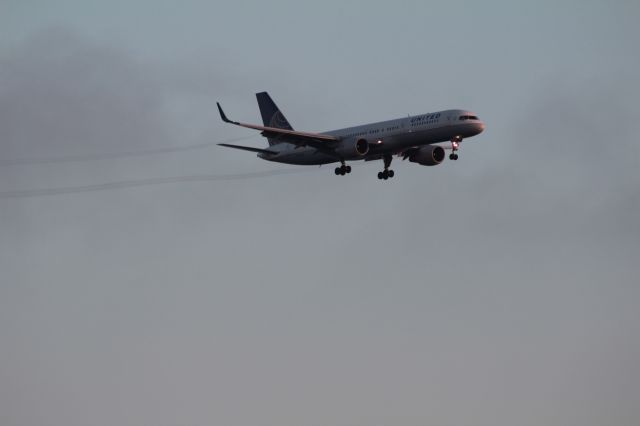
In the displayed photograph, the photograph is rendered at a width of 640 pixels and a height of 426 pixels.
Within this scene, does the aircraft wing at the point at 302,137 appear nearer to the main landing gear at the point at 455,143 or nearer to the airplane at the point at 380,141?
the airplane at the point at 380,141

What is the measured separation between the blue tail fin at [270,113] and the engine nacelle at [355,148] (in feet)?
48.5

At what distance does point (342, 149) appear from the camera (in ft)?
324

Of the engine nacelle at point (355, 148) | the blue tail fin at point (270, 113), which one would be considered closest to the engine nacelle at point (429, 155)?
the engine nacelle at point (355, 148)

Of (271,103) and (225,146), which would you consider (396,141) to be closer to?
(225,146)

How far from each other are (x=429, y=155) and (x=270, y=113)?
19.2m

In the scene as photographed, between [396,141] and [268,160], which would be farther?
[268,160]

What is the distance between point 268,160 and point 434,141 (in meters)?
17.0

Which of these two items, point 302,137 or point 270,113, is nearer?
point 302,137

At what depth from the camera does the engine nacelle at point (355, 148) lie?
97.5 metres

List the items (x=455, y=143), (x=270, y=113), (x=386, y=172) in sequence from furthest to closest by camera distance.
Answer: (x=270, y=113), (x=386, y=172), (x=455, y=143)

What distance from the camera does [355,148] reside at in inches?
3839

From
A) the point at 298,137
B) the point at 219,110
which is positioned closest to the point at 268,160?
the point at 298,137

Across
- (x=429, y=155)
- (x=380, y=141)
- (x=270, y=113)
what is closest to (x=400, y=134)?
(x=380, y=141)

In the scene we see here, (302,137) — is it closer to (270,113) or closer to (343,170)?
(343,170)
